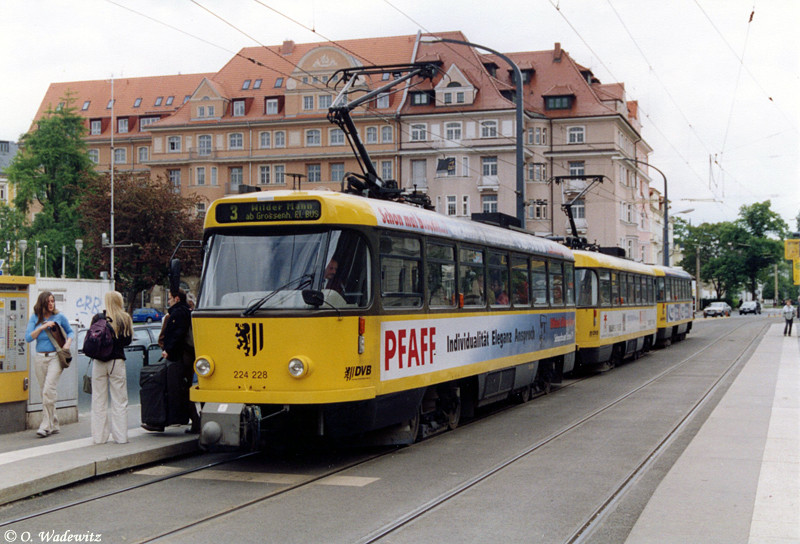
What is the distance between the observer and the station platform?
722 cm

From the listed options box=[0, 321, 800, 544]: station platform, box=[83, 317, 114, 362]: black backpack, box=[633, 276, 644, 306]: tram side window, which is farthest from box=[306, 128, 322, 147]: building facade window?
box=[83, 317, 114, 362]: black backpack

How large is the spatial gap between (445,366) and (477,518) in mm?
4556

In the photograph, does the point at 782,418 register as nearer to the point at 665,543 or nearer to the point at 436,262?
the point at 436,262

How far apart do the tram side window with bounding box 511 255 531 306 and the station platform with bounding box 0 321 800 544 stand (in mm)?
3661

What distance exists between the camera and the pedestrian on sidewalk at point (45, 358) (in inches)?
450

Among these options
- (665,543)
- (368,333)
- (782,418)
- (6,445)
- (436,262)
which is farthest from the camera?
(782,418)

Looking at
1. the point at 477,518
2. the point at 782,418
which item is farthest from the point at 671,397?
the point at 477,518

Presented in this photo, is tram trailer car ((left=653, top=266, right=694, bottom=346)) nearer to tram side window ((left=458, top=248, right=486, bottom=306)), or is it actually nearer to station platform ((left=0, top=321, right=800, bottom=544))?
station platform ((left=0, top=321, right=800, bottom=544))

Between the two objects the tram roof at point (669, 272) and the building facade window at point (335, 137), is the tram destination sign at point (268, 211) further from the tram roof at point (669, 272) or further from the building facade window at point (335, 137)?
the building facade window at point (335, 137)

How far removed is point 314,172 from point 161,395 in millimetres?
60856

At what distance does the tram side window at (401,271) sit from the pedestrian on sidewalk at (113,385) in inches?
122

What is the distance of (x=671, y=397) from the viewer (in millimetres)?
17141

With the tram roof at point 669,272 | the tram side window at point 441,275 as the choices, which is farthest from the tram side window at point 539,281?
the tram roof at point 669,272

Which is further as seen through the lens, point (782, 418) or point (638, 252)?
A: point (638, 252)
